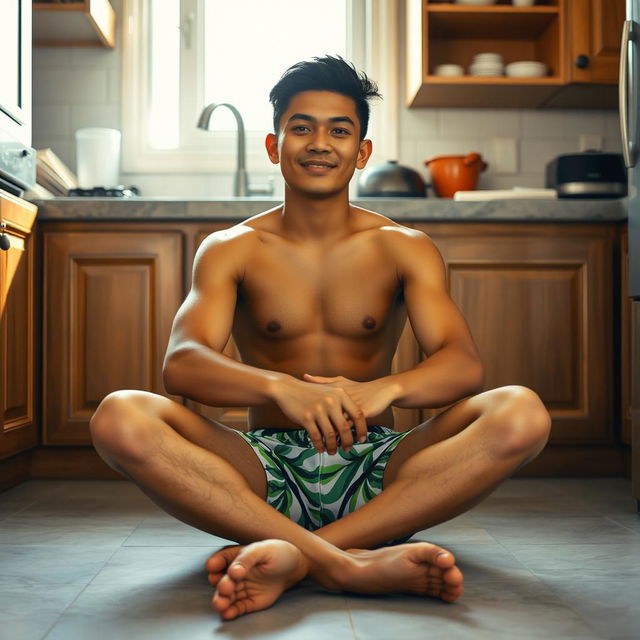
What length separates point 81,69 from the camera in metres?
3.19

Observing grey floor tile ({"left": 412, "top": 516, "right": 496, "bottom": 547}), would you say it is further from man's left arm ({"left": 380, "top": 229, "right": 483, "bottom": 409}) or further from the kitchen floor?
man's left arm ({"left": 380, "top": 229, "right": 483, "bottom": 409})

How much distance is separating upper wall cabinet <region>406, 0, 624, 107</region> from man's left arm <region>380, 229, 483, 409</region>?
1.41 meters

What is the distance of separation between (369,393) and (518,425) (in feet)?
0.79

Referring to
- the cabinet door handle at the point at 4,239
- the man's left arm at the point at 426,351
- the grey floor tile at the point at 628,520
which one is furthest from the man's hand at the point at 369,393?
the cabinet door handle at the point at 4,239

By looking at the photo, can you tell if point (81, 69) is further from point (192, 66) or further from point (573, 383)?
point (573, 383)

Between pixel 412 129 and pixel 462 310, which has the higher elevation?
pixel 412 129

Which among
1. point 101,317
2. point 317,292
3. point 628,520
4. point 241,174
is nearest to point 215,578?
point 317,292

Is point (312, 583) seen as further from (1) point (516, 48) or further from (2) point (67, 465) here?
(1) point (516, 48)

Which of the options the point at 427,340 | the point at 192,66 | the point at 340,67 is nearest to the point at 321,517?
the point at 427,340

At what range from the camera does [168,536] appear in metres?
1.80

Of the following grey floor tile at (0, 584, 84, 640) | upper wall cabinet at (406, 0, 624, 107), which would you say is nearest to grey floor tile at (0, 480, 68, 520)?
grey floor tile at (0, 584, 84, 640)

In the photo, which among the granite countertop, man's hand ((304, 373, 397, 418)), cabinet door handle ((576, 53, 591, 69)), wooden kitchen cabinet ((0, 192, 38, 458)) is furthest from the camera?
cabinet door handle ((576, 53, 591, 69))

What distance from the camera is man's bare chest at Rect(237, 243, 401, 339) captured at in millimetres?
1708

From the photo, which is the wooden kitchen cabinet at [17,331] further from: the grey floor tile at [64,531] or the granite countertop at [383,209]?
the grey floor tile at [64,531]
